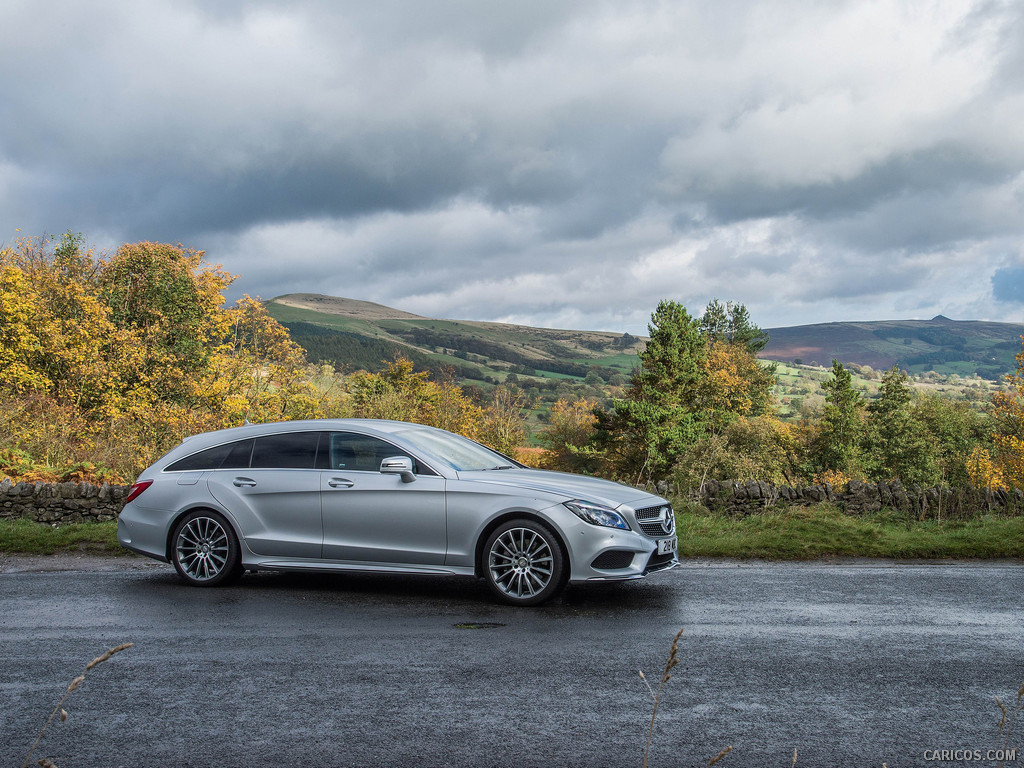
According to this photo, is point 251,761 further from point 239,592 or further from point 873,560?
point 873,560

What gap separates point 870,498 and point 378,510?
8.63 metres

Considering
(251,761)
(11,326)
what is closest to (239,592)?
(251,761)

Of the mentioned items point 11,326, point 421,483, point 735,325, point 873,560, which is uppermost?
point 735,325

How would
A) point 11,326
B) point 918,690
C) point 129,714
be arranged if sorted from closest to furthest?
point 129,714 → point 918,690 → point 11,326

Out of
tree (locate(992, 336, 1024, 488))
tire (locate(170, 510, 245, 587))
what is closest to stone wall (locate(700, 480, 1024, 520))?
tire (locate(170, 510, 245, 587))

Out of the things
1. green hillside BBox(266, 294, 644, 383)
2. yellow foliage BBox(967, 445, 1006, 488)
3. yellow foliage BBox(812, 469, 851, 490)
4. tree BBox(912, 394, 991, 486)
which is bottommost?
yellow foliage BBox(812, 469, 851, 490)

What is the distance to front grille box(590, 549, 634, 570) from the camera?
266 inches

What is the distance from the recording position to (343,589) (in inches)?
301

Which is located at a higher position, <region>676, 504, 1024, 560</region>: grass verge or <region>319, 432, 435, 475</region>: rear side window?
<region>319, 432, 435, 475</region>: rear side window

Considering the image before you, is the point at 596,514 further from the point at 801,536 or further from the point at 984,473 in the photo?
the point at 984,473

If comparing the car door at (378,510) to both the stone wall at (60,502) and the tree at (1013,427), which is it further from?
the tree at (1013,427)

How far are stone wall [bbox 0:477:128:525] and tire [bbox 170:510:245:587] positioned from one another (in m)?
5.08

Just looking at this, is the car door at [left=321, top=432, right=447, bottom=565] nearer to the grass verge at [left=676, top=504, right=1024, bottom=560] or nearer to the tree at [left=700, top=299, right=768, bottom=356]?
the grass verge at [left=676, top=504, right=1024, bottom=560]

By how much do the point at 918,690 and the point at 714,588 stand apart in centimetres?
305
